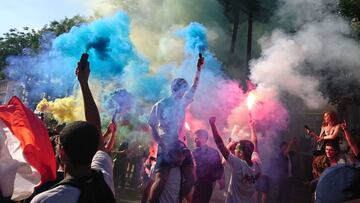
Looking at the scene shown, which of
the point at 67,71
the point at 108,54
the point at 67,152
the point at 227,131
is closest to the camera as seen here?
the point at 67,152

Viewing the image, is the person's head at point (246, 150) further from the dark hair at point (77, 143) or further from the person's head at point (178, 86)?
the dark hair at point (77, 143)

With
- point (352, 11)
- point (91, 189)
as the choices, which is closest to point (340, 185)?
point (91, 189)

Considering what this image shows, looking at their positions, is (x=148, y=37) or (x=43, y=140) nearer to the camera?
(x=43, y=140)

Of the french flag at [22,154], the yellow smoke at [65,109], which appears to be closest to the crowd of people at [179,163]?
the french flag at [22,154]

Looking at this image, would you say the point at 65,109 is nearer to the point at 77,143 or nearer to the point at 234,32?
the point at 77,143

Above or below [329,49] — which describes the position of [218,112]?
below

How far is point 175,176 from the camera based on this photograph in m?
5.15

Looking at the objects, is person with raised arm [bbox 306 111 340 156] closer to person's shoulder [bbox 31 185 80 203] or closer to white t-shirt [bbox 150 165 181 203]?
white t-shirt [bbox 150 165 181 203]

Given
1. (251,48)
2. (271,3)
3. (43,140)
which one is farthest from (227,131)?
(43,140)

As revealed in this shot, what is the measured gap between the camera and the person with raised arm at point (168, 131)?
5070 mm

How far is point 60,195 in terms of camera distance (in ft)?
6.19

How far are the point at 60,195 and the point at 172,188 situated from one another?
10.9ft

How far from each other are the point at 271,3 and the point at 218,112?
437 cm

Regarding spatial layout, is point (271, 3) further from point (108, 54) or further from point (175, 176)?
point (175, 176)
